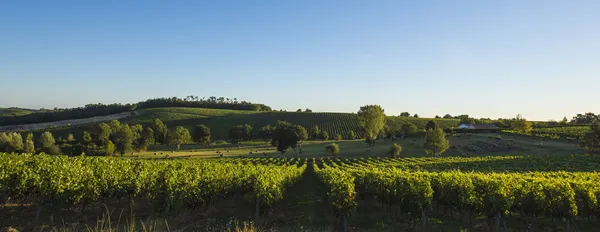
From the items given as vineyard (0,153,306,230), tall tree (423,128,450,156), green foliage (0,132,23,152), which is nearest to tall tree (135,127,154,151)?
green foliage (0,132,23,152)

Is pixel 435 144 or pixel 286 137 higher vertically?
pixel 286 137

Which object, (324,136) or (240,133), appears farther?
(240,133)

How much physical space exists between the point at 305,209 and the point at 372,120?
249 ft

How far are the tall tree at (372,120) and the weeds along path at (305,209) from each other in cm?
6075

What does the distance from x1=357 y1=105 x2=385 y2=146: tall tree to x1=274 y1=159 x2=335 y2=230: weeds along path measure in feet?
199

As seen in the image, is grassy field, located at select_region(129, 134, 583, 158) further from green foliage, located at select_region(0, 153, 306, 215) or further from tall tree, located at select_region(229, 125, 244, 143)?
green foliage, located at select_region(0, 153, 306, 215)

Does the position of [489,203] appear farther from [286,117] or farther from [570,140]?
[286,117]

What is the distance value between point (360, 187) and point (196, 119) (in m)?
138

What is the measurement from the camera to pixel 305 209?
26.9 m

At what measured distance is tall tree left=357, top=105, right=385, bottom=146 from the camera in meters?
97.8

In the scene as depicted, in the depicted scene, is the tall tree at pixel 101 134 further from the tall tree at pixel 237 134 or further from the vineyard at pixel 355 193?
the vineyard at pixel 355 193

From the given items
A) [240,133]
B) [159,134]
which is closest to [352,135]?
[240,133]

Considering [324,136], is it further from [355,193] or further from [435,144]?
[355,193]

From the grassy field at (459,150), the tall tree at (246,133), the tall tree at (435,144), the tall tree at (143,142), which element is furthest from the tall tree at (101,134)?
the tall tree at (435,144)
